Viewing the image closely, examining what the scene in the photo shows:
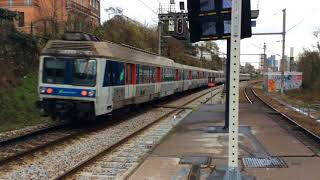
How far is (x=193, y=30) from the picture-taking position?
1314 cm

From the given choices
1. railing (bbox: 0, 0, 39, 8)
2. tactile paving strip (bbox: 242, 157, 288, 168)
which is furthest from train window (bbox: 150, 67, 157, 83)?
railing (bbox: 0, 0, 39, 8)

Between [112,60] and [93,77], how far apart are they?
1429mm

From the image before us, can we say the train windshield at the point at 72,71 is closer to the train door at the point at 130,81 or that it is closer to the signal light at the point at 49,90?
the signal light at the point at 49,90

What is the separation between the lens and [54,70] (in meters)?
18.0

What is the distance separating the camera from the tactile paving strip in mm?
10198

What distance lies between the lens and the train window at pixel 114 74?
717 inches

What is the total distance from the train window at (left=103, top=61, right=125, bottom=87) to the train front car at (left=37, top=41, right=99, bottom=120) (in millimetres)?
680

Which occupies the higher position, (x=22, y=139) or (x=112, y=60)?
(x=112, y=60)

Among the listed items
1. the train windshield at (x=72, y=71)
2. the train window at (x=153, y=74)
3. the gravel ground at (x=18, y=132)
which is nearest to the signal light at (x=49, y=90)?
the train windshield at (x=72, y=71)

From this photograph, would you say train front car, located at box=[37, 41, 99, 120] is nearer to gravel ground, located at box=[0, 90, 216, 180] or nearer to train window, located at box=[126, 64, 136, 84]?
gravel ground, located at box=[0, 90, 216, 180]

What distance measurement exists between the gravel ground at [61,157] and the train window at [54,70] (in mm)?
2271

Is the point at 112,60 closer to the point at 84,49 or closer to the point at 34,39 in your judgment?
the point at 84,49

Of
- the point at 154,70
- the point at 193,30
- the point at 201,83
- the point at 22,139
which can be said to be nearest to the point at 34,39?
the point at 154,70

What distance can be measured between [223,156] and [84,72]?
7527 mm
